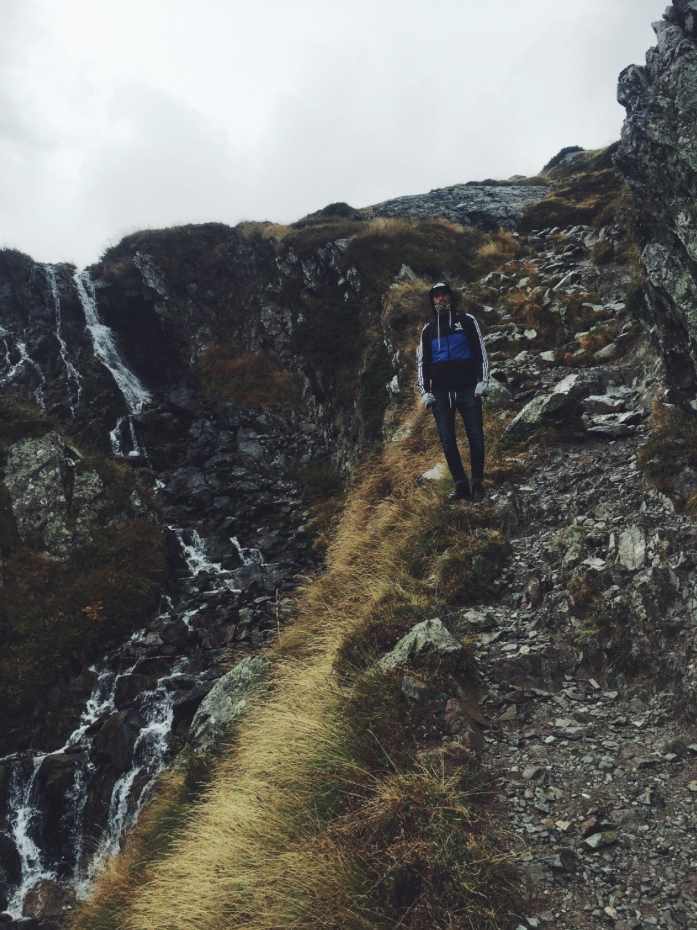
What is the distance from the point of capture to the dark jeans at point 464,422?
25.5 ft

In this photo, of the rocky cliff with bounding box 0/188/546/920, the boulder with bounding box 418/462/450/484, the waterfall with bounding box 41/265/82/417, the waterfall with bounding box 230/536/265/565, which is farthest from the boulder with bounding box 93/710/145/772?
the waterfall with bounding box 41/265/82/417

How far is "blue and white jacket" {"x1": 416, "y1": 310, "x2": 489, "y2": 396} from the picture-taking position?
7.77 metres

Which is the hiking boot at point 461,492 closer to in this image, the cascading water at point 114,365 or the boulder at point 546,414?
the boulder at point 546,414

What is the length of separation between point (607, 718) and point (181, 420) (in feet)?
71.1

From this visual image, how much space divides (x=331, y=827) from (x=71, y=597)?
1264 centimetres

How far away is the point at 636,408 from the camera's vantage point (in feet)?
28.4

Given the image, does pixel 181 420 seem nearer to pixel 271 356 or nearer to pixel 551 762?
pixel 271 356

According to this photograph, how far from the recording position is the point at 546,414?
9242mm

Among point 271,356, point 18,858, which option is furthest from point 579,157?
point 18,858

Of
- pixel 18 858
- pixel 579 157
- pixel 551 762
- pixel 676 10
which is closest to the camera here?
pixel 551 762

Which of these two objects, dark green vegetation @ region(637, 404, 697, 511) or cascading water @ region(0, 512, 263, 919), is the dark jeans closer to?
dark green vegetation @ region(637, 404, 697, 511)

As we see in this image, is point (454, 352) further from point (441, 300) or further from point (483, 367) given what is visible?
point (441, 300)

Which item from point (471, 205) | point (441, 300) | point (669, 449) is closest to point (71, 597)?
point (441, 300)

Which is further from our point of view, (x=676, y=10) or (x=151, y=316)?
(x=151, y=316)
